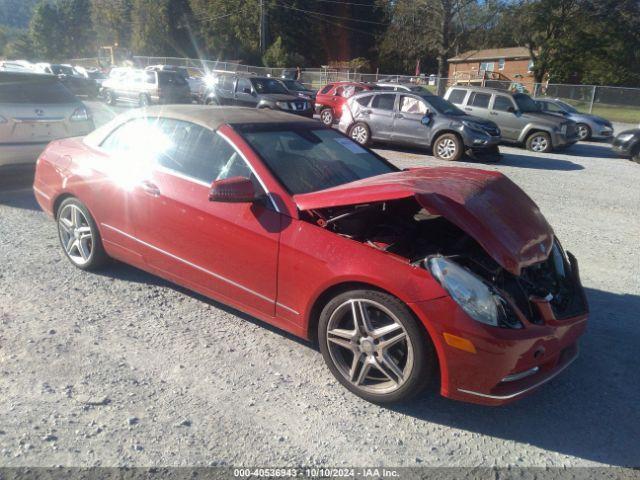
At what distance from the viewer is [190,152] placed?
389cm

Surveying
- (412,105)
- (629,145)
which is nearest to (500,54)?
(629,145)

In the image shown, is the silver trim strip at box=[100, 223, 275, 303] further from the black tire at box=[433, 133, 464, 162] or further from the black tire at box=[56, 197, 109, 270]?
the black tire at box=[433, 133, 464, 162]

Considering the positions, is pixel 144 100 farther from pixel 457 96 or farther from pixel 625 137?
pixel 625 137

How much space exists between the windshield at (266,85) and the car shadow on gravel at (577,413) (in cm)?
1663

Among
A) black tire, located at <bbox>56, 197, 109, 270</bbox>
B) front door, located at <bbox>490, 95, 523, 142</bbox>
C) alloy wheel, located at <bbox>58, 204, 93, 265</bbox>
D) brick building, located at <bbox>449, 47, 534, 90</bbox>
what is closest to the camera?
black tire, located at <bbox>56, 197, 109, 270</bbox>

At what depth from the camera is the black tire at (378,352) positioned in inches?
108

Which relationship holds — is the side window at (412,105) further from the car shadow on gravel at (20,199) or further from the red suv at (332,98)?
the car shadow on gravel at (20,199)

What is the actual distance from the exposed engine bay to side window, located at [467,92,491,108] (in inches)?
506

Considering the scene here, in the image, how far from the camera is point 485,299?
2701 millimetres

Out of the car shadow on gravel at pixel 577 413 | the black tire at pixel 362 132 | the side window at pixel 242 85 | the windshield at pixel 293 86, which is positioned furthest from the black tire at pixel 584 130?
the car shadow on gravel at pixel 577 413

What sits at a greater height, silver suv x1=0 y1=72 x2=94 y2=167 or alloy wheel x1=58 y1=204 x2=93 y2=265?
silver suv x1=0 y1=72 x2=94 y2=167

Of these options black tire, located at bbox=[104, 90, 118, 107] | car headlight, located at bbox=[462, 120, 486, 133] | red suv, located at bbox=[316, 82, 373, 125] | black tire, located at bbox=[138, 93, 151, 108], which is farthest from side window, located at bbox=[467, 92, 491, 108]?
black tire, located at bbox=[104, 90, 118, 107]

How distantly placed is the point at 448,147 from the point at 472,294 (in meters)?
10.4

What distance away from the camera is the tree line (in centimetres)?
4022
